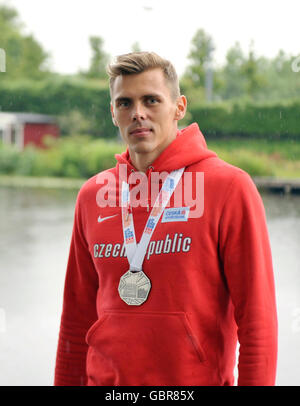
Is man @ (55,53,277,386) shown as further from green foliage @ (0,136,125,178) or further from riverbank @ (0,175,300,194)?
green foliage @ (0,136,125,178)

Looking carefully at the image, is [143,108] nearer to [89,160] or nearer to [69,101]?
[89,160]

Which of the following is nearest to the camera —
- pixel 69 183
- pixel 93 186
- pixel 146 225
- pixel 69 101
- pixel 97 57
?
pixel 146 225

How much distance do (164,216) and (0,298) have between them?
13.8ft

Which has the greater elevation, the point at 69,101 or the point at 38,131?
the point at 69,101

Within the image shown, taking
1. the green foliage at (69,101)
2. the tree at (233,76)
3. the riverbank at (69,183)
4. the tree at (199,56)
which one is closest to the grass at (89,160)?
the riverbank at (69,183)

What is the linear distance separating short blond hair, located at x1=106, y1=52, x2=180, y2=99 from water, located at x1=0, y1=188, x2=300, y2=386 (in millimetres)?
2343

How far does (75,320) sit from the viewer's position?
1.41m

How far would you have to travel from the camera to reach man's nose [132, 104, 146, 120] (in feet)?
4.04

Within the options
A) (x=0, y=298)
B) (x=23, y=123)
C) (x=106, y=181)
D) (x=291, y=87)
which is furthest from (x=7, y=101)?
(x=106, y=181)

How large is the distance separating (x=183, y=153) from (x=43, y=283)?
16.0ft

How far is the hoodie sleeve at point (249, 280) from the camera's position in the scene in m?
1.13

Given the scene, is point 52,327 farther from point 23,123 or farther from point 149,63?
point 23,123

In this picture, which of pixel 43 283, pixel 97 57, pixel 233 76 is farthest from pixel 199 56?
pixel 43 283
